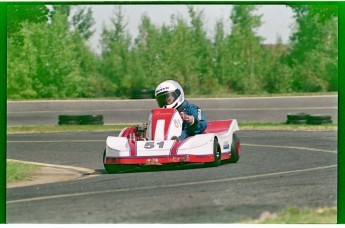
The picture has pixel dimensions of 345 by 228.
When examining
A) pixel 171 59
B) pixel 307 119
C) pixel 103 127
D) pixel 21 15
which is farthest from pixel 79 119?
pixel 21 15

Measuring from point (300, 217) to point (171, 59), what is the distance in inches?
482

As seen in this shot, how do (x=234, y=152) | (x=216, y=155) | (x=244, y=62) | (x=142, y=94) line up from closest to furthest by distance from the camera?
1. (x=216, y=155)
2. (x=234, y=152)
3. (x=142, y=94)
4. (x=244, y=62)

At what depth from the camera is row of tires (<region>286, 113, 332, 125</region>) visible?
75.7ft

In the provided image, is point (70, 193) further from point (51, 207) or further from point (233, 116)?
point (233, 116)

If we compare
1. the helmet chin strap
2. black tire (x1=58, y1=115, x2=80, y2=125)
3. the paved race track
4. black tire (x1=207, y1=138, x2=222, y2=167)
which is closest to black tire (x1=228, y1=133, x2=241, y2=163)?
the paved race track

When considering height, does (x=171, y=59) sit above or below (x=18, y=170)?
above

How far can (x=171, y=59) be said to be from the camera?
75.9ft

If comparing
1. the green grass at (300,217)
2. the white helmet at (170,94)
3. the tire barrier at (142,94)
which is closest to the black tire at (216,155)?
the white helmet at (170,94)

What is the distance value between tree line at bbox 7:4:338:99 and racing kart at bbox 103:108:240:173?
14.6ft

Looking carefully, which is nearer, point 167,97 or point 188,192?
point 188,192

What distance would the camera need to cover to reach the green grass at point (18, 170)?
15180 millimetres

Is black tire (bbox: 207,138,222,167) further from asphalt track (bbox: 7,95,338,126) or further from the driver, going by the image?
asphalt track (bbox: 7,95,338,126)

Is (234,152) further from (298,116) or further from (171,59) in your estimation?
(298,116)

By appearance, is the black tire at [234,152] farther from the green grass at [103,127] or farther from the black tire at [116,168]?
the green grass at [103,127]
